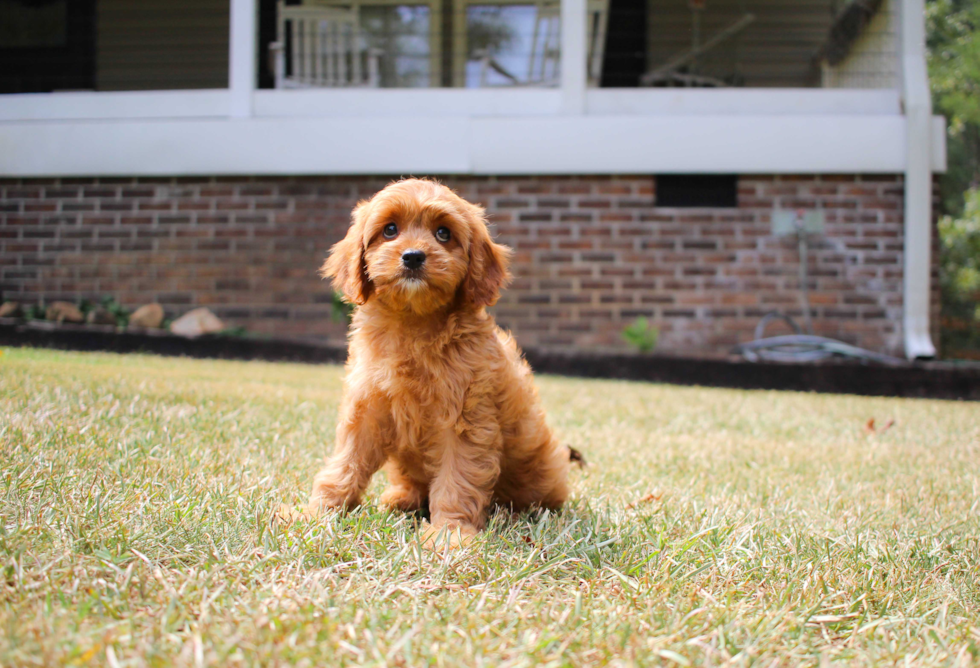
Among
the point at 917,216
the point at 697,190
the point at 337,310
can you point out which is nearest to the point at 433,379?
the point at 337,310

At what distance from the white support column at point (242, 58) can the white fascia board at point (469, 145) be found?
257 mm

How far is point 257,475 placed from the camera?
270cm

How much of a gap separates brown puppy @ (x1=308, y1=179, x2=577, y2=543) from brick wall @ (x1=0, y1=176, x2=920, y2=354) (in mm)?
5704

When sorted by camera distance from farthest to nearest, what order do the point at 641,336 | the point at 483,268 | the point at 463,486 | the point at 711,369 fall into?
the point at 641,336, the point at 711,369, the point at 483,268, the point at 463,486

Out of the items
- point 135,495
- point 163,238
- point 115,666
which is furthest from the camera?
point 163,238

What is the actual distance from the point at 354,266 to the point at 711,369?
5548mm

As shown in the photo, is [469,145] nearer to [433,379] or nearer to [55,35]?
[433,379]

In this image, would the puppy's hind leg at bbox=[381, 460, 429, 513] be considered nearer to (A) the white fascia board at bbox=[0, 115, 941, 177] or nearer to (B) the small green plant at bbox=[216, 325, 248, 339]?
(B) the small green plant at bbox=[216, 325, 248, 339]

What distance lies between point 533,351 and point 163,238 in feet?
15.0

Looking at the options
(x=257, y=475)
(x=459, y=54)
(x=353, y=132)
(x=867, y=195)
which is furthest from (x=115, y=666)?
→ (x=459, y=54)

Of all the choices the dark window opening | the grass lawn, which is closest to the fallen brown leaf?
the grass lawn

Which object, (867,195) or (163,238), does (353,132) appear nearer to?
(163,238)

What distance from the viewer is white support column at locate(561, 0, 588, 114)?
26.5 feet

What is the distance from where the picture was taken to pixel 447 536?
6.31ft
